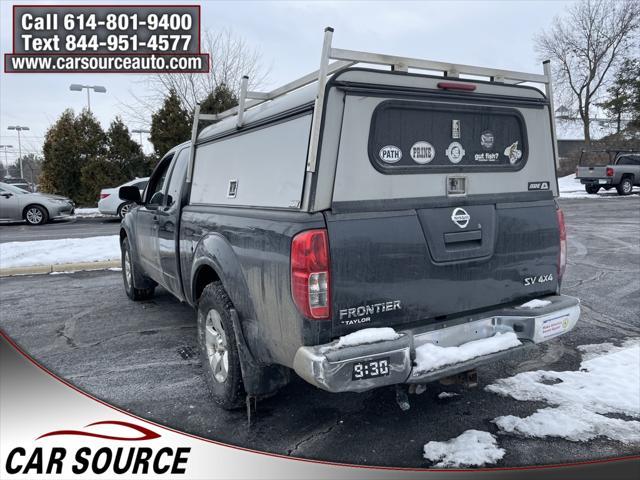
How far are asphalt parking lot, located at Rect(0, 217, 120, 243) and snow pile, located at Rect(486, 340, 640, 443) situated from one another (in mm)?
12794

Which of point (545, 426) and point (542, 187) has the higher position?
point (542, 187)

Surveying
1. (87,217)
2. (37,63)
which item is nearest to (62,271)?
(37,63)

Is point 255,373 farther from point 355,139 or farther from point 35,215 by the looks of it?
point 35,215

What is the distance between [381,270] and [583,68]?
140 feet

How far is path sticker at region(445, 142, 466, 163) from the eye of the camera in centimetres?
322

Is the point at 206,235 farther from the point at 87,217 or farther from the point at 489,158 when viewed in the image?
the point at 87,217

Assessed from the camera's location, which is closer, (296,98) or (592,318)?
(296,98)

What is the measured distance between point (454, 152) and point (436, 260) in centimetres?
76

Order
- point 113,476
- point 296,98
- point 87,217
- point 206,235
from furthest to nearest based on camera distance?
point 87,217
point 206,235
point 296,98
point 113,476

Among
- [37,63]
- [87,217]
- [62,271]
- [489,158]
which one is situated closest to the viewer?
[489,158]

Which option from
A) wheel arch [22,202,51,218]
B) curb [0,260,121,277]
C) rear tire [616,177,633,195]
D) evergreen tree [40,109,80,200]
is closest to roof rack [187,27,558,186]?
curb [0,260,121,277]

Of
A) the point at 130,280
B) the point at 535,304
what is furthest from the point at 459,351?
the point at 130,280

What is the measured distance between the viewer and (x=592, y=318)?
546 centimetres

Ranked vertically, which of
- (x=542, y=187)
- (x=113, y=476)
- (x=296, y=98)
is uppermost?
(x=296, y=98)
